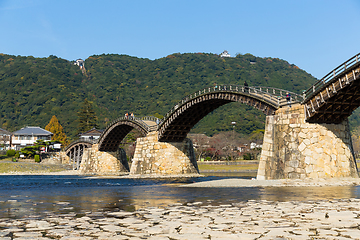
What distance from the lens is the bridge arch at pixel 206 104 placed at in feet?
116

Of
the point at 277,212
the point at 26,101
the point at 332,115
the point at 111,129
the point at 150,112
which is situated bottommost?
the point at 277,212

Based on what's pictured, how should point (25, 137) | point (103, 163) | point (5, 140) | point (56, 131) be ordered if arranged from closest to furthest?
point (103, 163) < point (5, 140) < point (25, 137) < point (56, 131)

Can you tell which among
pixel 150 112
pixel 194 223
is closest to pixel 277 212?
pixel 194 223

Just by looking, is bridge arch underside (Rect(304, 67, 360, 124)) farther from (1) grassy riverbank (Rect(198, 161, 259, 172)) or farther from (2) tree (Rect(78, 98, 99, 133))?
(2) tree (Rect(78, 98, 99, 133))

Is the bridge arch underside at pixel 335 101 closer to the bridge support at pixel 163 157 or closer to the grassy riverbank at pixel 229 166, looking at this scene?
the bridge support at pixel 163 157

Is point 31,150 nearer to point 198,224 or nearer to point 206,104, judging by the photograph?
point 206,104

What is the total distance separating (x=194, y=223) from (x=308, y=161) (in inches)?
879

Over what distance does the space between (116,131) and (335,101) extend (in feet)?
172

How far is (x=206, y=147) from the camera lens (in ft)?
353

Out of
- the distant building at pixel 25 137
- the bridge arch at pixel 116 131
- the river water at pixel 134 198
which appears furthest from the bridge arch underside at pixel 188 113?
the distant building at pixel 25 137

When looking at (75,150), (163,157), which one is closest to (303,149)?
(163,157)

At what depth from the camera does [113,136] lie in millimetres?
76312

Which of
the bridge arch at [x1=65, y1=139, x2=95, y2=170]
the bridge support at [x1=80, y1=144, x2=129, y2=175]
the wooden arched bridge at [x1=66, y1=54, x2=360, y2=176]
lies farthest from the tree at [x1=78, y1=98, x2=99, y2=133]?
the wooden arched bridge at [x1=66, y1=54, x2=360, y2=176]

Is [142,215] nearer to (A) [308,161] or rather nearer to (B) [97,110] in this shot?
(A) [308,161]
